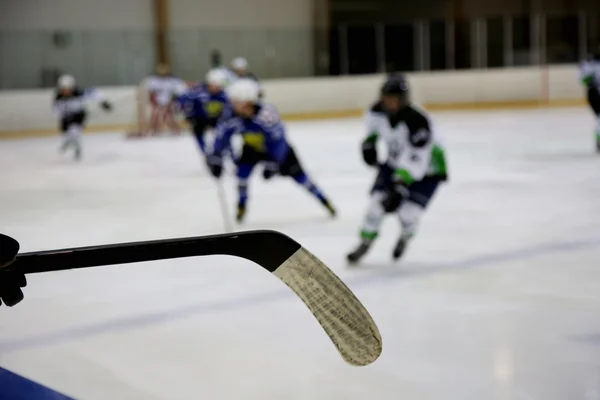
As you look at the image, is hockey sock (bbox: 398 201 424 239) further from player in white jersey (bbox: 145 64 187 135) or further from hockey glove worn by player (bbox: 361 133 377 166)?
player in white jersey (bbox: 145 64 187 135)

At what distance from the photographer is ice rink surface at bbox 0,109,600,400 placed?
2762 mm

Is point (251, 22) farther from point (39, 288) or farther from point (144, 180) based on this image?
point (39, 288)

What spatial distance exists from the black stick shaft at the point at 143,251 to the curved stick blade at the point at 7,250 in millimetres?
71

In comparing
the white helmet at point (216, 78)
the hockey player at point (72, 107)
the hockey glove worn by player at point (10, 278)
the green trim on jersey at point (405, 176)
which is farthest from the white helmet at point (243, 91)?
the hockey player at point (72, 107)

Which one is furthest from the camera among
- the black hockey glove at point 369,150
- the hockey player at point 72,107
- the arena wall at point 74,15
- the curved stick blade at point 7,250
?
the arena wall at point 74,15

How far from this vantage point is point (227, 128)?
600 cm

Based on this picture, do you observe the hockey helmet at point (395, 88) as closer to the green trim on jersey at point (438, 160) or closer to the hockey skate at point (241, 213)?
the green trim on jersey at point (438, 160)

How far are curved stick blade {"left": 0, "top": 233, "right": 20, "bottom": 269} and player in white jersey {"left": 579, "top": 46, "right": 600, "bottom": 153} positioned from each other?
850 cm

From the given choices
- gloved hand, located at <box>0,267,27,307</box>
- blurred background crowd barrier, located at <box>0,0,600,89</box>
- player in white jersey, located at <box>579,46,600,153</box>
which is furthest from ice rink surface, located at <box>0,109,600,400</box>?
blurred background crowd barrier, located at <box>0,0,600,89</box>

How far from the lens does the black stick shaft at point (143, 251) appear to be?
5.58 feet

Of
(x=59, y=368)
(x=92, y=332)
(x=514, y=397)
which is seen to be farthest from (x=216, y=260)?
(x=514, y=397)

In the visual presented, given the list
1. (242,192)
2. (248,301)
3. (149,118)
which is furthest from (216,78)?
(149,118)

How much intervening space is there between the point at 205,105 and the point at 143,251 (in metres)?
7.62

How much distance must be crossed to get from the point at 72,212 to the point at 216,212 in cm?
111
